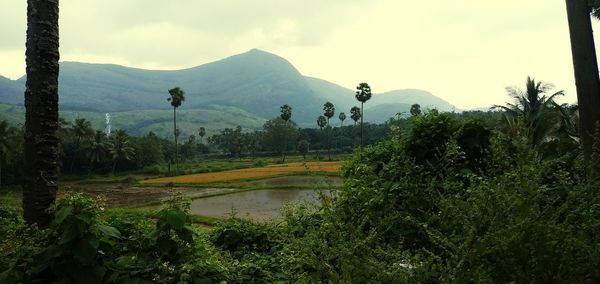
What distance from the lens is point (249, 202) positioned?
82.4 feet

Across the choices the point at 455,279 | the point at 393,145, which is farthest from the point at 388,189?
the point at 455,279

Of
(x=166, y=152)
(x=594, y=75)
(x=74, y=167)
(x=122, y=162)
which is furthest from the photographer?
(x=166, y=152)

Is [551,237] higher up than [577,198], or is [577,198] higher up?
[577,198]

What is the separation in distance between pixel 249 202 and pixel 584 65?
20.9m

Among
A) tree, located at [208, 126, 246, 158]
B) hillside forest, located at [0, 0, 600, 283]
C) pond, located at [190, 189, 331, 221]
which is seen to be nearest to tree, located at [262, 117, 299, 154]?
tree, located at [208, 126, 246, 158]

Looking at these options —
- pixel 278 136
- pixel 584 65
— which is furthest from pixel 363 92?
pixel 584 65

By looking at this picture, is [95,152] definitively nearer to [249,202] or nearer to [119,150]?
[119,150]

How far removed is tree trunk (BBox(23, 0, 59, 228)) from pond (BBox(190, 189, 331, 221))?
50.2 feet

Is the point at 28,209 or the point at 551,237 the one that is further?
the point at 28,209

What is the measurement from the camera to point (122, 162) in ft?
220

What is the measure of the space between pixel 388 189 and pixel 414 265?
2.54 m

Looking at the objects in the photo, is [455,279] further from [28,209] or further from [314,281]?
[28,209]

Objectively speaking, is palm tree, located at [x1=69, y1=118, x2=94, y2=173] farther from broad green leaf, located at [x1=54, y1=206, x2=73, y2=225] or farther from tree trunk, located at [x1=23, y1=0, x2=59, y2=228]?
broad green leaf, located at [x1=54, y1=206, x2=73, y2=225]

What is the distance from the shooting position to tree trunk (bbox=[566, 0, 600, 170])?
6.12 meters
